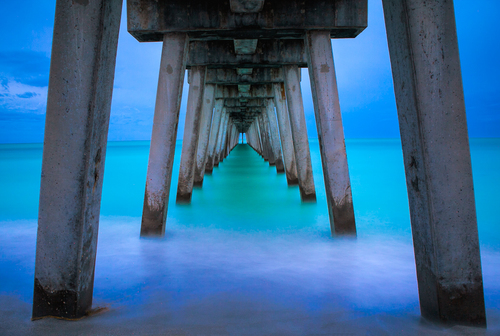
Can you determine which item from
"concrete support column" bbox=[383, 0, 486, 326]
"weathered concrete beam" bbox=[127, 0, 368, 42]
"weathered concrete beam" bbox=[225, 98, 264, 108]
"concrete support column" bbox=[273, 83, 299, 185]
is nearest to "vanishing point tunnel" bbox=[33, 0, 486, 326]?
"concrete support column" bbox=[383, 0, 486, 326]

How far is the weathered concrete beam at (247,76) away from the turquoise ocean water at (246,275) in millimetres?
4203

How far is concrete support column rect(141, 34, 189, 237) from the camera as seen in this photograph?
5.00 meters

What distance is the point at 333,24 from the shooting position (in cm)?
512

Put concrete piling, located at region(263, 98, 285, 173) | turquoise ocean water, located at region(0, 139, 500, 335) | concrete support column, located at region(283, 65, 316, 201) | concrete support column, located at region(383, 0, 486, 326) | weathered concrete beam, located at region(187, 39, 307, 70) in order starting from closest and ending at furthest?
concrete support column, located at region(383, 0, 486, 326) < turquoise ocean water, located at region(0, 139, 500, 335) < weathered concrete beam, located at region(187, 39, 307, 70) < concrete support column, located at region(283, 65, 316, 201) < concrete piling, located at region(263, 98, 285, 173)

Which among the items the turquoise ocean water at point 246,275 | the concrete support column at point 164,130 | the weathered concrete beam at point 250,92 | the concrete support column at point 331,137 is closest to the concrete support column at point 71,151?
the turquoise ocean water at point 246,275

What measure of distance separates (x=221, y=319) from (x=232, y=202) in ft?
20.3

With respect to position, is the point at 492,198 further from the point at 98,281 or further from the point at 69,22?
the point at 69,22

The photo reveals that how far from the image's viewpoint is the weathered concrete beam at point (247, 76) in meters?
9.95

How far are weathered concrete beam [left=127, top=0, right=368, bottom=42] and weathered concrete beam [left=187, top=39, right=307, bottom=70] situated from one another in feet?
7.15

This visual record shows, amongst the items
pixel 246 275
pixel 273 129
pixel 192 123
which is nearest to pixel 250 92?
pixel 273 129

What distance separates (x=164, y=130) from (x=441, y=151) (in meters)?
3.82

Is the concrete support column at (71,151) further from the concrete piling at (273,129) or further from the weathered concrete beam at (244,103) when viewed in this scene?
the weathered concrete beam at (244,103)

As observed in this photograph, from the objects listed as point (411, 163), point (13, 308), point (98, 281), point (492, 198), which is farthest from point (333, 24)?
point (492, 198)

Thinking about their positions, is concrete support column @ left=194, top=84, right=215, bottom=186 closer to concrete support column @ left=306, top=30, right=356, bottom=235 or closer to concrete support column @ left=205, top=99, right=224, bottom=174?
concrete support column @ left=205, top=99, right=224, bottom=174
